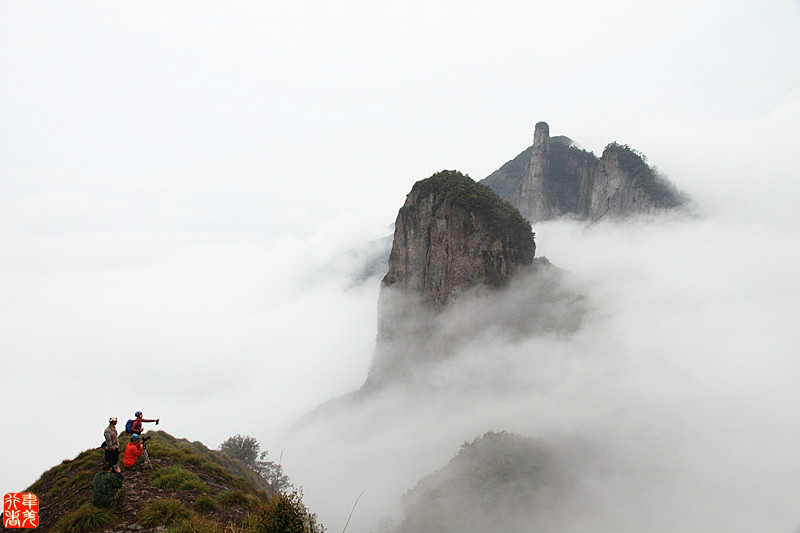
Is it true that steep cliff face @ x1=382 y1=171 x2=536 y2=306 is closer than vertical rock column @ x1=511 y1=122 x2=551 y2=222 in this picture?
Yes

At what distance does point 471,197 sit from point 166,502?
70.4 metres

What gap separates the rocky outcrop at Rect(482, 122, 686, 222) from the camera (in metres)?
119

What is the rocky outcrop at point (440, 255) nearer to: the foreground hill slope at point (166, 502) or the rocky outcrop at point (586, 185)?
the rocky outcrop at point (586, 185)

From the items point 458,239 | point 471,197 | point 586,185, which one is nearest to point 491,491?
point 458,239

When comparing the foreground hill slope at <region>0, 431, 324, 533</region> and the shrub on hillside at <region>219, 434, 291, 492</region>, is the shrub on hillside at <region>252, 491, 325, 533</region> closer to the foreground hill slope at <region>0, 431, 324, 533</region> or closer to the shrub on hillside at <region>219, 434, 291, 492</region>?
the foreground hill slope at <region>0, 431, 324, 533</region>

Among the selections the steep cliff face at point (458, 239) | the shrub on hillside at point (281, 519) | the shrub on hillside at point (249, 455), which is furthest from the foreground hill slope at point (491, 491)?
the steep cliff face at point (458, 239)

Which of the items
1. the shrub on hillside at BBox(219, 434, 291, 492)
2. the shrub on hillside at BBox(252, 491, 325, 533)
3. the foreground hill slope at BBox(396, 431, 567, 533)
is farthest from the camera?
the shrub on hillside at BBox(219, 434, 291, 492)

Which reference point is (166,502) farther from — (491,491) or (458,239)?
(458,239)

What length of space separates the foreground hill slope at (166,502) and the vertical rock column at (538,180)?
143699 millimetres

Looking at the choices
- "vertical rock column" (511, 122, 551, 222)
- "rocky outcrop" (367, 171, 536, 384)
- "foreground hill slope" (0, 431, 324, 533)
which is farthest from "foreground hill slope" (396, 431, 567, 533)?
"vertical rock column" (511, 122, 551, 222)

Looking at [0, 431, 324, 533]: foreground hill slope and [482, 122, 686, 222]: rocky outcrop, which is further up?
[482, 122, 686, 222]: rocky outcrop

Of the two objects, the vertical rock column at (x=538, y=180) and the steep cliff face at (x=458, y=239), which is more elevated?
the vertical rock column at (x=538, y=180)

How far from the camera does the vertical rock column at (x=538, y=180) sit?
468 feet

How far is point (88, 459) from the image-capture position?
1552cm
